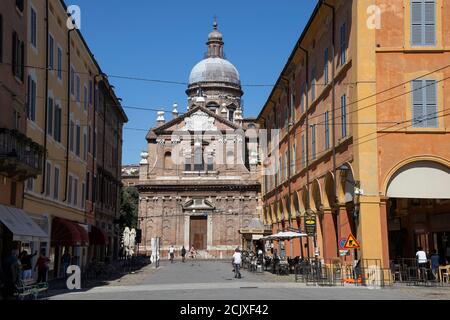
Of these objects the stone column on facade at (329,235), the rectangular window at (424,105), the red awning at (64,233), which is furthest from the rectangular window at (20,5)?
the stone column on facade at (329,235)

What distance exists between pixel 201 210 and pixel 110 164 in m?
31.3

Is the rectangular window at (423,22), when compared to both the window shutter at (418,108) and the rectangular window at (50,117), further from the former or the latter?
the rectangular window at (50,117)

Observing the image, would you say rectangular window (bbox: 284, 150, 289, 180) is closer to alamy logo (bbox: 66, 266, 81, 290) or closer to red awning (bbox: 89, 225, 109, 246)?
red awning (bbox: 89, 225, 109, 246)

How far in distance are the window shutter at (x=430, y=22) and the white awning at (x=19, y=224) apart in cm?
1668

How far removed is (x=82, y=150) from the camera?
40219mm

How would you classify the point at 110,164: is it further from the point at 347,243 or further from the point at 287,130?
the point at 347,243

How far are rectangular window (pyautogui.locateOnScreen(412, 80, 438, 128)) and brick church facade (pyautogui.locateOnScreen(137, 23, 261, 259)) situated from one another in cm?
5769

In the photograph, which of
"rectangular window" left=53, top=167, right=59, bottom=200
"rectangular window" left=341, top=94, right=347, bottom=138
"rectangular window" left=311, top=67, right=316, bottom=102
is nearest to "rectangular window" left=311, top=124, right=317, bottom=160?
"rectangular window" left=311, top=67, right=316, bottom=102

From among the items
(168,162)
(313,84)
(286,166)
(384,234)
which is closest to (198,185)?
(168,162)

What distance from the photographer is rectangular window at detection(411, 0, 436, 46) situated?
27062mm

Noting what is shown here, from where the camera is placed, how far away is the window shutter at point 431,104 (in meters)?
26.6

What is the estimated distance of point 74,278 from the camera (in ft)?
95.7

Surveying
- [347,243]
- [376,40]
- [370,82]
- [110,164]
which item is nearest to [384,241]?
[347,243]

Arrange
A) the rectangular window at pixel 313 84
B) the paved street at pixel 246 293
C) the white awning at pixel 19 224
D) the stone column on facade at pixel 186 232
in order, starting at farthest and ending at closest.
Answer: the stone column on facade at pixel 186 232
the rectangular window at pixel 313 84
the white awning at pixel 19 224
the paved street at pixel 246 293
